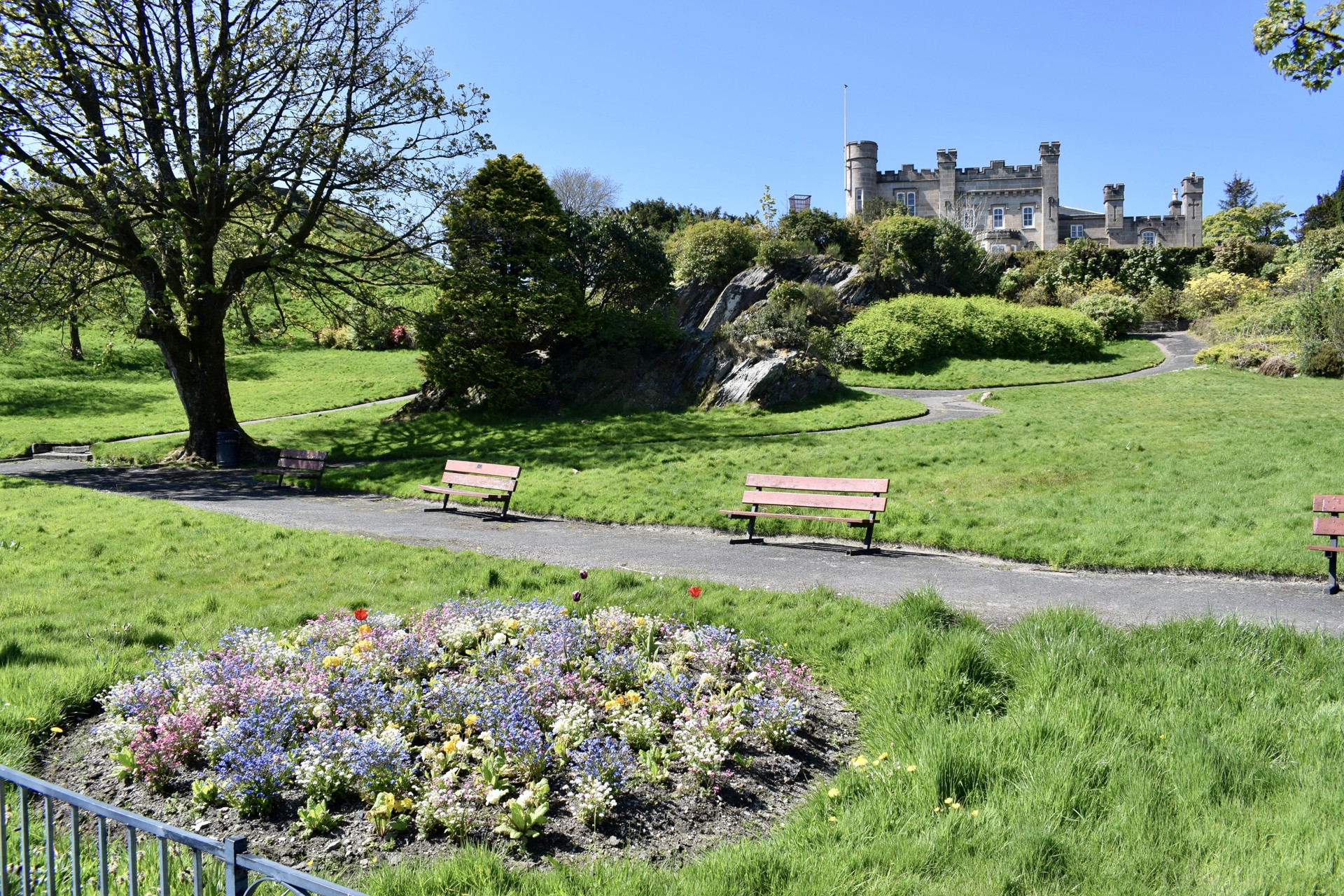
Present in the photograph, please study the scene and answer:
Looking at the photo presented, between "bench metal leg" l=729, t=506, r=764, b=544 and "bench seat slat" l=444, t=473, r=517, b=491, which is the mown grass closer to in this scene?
"bench metal leg" l=729, t=506, r=764, b=544

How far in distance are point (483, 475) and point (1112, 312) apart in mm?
34507

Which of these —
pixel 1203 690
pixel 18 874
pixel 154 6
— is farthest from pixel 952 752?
pixel 154 6

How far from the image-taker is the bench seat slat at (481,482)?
13.8 metres

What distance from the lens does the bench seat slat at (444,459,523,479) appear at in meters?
13.8

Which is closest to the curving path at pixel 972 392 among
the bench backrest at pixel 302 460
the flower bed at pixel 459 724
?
the bench backrest at pixel 302 460

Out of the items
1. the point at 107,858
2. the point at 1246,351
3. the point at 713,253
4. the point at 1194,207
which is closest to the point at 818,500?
the point at 107,858

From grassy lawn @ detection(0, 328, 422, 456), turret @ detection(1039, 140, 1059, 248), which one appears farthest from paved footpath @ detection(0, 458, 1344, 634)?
turret @ detection(1039, 140, 1059, 248)

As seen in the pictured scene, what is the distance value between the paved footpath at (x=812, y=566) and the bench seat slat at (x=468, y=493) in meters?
0.41

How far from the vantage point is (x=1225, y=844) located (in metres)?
3.83

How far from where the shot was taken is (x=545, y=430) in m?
23.4

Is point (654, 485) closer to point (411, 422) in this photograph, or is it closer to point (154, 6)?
point (411, 422)

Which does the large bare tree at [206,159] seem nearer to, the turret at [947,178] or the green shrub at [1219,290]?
the green shrub at [1219,290]

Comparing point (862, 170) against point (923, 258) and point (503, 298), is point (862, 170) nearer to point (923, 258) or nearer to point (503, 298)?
point (923, 258)

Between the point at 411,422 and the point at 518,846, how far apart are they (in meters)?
23.1
